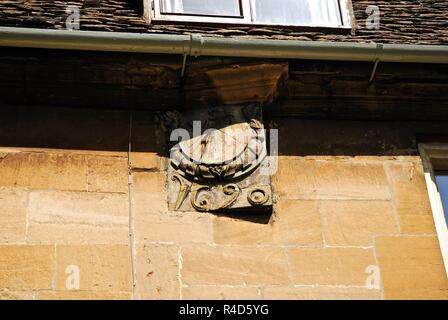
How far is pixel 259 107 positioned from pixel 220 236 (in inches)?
38.9

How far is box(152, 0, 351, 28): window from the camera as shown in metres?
7.50

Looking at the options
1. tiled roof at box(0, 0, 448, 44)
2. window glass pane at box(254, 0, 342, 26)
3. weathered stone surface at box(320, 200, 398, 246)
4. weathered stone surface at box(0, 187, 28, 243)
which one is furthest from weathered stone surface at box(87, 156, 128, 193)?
window glass pane at box(254, 0, 342, 26)

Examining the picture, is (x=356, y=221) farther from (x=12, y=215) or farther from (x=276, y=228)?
(x=12, y=215)

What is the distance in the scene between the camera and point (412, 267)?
6.62 metres

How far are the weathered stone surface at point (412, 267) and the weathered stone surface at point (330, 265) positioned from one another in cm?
11

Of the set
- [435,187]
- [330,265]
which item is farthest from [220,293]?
[435,187]

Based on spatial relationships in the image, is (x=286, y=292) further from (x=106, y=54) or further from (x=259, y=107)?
(x=106, y=54)

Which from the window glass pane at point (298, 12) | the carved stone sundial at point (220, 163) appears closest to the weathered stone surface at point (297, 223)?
the carved stone sundial at point (220, 163)

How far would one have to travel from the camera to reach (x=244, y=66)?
277 inches

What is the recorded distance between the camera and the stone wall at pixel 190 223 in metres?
6.34

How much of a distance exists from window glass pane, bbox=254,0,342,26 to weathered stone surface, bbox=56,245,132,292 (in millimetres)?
2019

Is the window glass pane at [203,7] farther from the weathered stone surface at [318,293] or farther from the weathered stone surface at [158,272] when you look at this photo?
the weathered stone surface at [318,293]
